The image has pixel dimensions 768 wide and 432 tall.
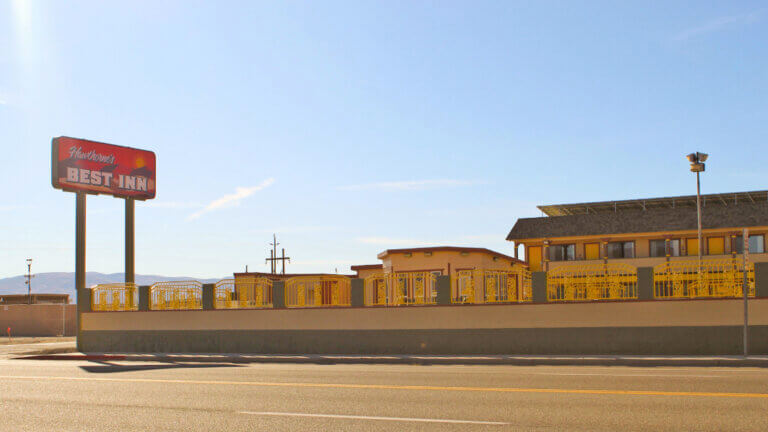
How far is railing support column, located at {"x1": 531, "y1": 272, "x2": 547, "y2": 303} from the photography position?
70.9 feet

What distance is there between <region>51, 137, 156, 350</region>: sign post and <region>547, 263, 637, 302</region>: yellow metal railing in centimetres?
1554

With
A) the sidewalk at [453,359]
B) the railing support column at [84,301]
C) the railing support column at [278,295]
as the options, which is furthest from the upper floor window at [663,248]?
the railing support column at [84,301]

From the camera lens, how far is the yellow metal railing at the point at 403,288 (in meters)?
23.2

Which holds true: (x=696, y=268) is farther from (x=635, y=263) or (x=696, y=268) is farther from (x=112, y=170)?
(x=635, y=263)

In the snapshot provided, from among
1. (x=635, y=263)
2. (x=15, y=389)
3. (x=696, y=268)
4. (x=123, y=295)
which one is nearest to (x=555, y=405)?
(x=15, y=389)

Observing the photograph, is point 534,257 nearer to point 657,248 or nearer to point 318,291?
point 657,248

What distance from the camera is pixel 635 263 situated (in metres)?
54.9

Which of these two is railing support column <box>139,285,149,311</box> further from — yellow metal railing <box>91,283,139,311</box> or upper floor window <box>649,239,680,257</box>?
upper floor window <box>649,239,680,257</box>

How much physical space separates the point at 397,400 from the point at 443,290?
36.5 feet

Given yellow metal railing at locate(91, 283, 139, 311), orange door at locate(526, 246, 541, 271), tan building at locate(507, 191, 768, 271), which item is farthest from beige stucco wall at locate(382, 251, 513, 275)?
orange door at locate(526, 246, 541, 271)

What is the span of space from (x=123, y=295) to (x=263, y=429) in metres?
20.0

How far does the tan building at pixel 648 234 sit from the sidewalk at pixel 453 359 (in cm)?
3684

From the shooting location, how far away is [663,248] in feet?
181

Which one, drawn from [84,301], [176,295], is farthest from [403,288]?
[84,301]
